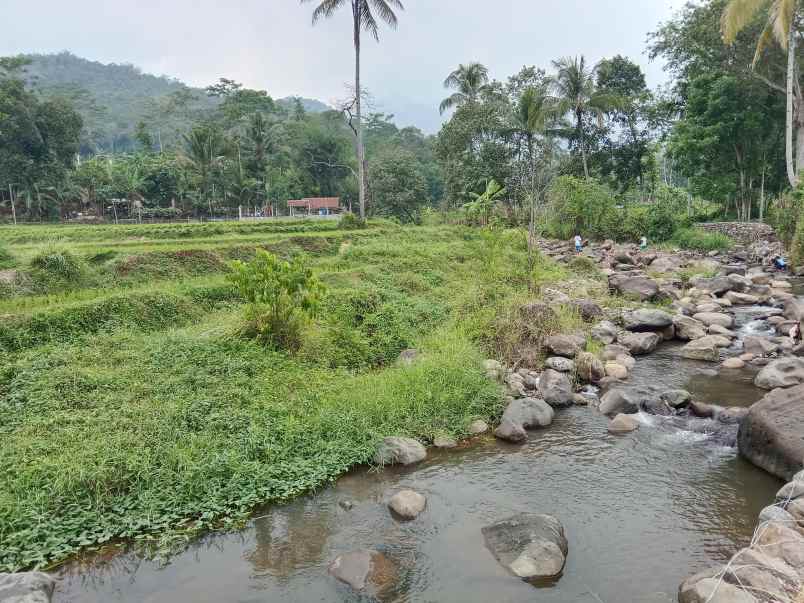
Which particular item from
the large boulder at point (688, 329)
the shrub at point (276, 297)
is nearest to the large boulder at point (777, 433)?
the large boulder at point (688, 329)

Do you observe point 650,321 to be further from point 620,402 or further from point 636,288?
point 620,402

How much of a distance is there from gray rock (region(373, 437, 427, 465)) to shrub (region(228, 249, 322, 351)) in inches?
113

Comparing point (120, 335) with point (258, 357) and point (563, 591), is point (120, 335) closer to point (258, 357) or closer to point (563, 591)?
point (258, 357)

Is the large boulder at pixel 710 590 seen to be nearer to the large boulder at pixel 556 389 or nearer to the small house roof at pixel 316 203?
the large boulder at pixel 556 389

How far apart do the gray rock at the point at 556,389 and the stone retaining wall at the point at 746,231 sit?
18.6 metres

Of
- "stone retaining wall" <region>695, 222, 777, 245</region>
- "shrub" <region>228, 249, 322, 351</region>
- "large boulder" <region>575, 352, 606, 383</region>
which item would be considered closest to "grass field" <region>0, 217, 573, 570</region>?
"shrub" <region>228, 249, 322, 351</region>

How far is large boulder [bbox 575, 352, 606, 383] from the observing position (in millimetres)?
9752

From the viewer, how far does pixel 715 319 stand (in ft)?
42.0

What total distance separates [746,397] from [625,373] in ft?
6.12

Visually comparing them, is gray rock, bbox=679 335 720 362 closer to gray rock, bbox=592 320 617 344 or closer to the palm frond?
gray rock, bbox=592 320 617 344

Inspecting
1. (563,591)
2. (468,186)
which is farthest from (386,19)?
(563,591)

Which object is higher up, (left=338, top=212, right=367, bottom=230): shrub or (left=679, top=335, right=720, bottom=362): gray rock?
(left=338, top=212, right=367, bottom=230): shrub

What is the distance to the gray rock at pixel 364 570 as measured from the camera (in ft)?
16.1

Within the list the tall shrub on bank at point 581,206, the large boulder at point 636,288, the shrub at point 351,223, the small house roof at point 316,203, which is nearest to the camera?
the large boulder at point 636,288
